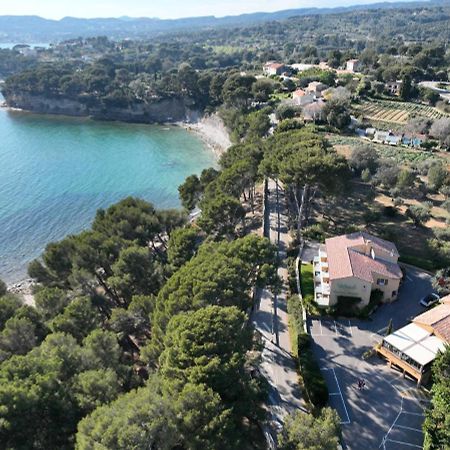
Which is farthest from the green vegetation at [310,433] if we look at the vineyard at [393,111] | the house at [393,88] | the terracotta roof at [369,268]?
the house at [393,88]

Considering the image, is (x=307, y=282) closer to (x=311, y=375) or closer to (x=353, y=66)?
(x=311, y=375)

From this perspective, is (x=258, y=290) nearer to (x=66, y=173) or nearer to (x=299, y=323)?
(x=299, y=323)

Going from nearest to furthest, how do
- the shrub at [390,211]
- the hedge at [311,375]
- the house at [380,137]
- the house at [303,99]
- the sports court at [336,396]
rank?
the sports court at [336,396], the hedge at [311,375], the shrub at [390,211], the house at [380,137], the house at [303,99]

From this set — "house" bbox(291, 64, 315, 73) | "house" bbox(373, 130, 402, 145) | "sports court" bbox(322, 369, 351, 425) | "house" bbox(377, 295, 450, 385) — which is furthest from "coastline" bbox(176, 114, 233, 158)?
"sports court" bbox(322, 369, 351, 425)

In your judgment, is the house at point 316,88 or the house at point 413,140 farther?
the house at point 316,88

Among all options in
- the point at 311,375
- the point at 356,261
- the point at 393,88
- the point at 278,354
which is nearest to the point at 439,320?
the point at 356,261

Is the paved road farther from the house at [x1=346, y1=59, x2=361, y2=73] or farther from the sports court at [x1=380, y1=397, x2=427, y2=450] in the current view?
the house at [x1=346, y1=59, x2=361, y2=73]

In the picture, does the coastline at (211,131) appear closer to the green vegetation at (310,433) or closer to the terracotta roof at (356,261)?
the terracotta roof at (356,261)
